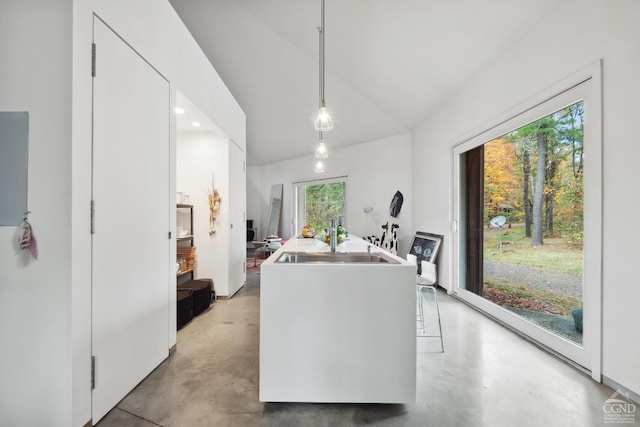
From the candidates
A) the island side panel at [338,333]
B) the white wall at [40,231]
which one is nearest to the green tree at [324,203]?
the island side panel at [338,333]

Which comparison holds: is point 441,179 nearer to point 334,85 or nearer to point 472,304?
point 472,304

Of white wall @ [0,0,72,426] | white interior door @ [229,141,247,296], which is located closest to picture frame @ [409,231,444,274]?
white interior door @ [229,141,247,296]

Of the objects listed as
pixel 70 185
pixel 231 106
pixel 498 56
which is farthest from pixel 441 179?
pixel 70 185

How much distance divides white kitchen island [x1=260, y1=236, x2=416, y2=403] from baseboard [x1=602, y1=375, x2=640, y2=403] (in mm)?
1320

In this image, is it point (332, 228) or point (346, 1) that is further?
point (346, 1)

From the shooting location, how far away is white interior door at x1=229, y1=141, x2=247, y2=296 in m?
3.69

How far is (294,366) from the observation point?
153 cm

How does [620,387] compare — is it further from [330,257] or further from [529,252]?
[330,257]

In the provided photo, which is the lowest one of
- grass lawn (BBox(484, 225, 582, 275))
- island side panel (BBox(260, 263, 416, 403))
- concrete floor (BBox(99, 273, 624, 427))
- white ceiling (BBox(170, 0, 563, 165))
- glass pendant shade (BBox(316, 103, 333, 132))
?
concrete floor (BBox(99, 273, 624, 427))

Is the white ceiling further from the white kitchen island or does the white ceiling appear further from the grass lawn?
the white kitchen island

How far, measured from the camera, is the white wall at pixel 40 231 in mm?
1313

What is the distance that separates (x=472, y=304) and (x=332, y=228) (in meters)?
2.25

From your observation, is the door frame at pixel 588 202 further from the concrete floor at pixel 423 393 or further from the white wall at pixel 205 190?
the white wall at pixel 205 190

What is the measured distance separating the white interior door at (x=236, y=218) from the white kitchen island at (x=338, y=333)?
2.31 m
